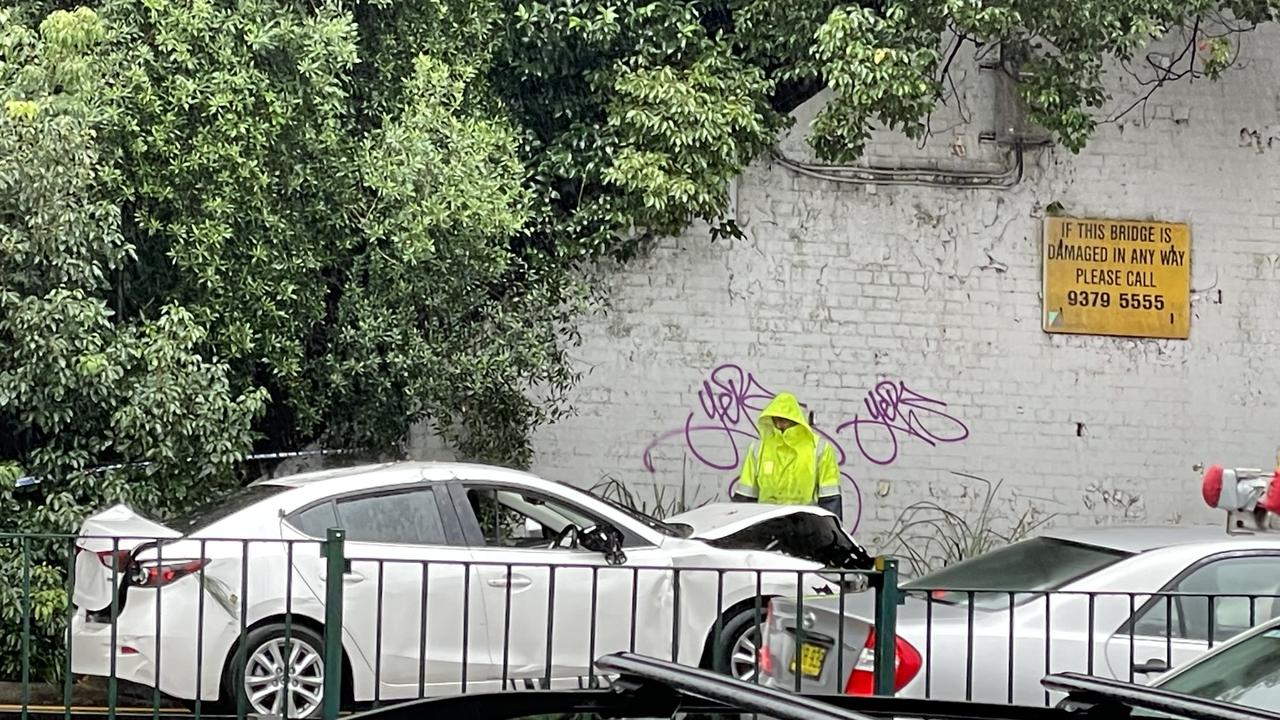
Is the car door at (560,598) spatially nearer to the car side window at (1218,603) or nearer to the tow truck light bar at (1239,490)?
the car side window at (1218,603)

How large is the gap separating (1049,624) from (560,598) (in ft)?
9.68

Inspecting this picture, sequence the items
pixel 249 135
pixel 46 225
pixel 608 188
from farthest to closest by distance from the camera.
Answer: pixel 608 188, pixel 249 135, pixel 46 225

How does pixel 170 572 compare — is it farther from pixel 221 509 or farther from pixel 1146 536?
pixel 1146 536

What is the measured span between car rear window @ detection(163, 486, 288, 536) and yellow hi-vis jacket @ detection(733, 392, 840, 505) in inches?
158

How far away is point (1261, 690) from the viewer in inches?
179

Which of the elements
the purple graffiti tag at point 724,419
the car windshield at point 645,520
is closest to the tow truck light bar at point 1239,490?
the car windshield at point 645,520

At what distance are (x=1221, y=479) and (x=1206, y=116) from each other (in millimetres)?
8434

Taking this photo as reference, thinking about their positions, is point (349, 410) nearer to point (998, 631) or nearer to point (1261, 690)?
point (998, 631)

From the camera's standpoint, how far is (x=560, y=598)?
8531 mm


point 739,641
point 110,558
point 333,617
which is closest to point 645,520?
point 739,641

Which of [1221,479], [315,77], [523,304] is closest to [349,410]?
[523,304]

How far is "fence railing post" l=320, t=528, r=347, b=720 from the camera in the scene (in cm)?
613

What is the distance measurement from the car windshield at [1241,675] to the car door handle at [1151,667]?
3.04 feet

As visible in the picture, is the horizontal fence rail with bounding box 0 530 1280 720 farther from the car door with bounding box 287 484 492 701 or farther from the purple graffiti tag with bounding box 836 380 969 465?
the purple graffiti tag with bounding box 836 380 969 465
